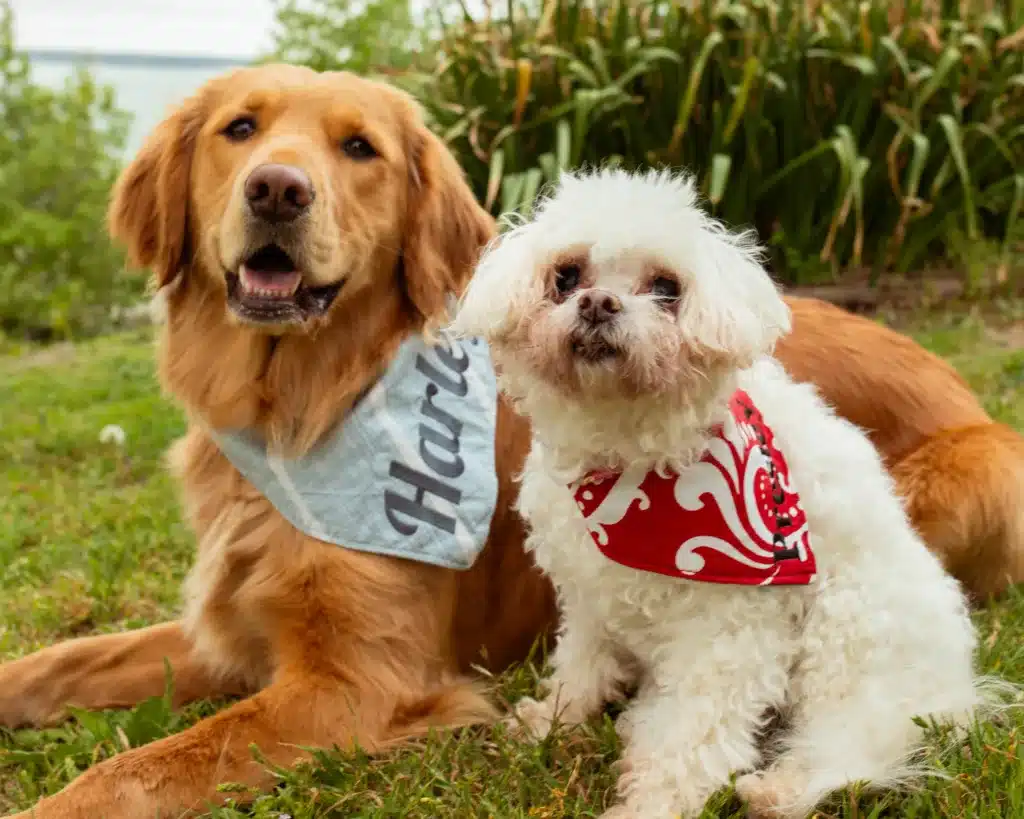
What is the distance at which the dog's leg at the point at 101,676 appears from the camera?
257 cm

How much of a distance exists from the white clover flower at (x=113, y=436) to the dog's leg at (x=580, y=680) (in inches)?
117

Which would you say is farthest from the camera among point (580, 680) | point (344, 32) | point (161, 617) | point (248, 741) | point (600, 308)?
point (344, 32)

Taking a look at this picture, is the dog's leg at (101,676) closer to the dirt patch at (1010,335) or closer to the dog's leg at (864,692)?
the dog's leg at (864,692)

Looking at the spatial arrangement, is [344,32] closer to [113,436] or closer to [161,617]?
[113,436]

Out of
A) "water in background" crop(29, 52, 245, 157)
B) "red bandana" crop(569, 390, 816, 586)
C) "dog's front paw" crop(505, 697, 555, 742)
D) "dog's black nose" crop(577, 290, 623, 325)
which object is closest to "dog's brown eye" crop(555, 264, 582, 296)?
"dog's black nose" crop(577, 290, 623, 325)

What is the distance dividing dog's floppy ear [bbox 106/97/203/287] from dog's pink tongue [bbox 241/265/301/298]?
315mm

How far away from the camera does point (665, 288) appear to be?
193cm

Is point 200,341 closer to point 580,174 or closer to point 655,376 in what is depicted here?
point 580,174

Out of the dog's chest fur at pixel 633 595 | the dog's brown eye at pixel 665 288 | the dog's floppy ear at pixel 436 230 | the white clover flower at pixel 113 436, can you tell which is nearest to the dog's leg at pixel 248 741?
the dog's chest fur at pixel 633 595

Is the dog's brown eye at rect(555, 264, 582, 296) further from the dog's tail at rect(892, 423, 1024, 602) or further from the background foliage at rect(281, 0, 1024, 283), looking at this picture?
the background foliage at rect(281, 0, 1024, 283)

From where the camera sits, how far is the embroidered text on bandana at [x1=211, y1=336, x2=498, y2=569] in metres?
2.49

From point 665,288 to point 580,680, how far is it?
952 mm

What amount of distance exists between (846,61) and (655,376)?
446 cm

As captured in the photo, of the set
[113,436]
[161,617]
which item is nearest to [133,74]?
[113,436]
